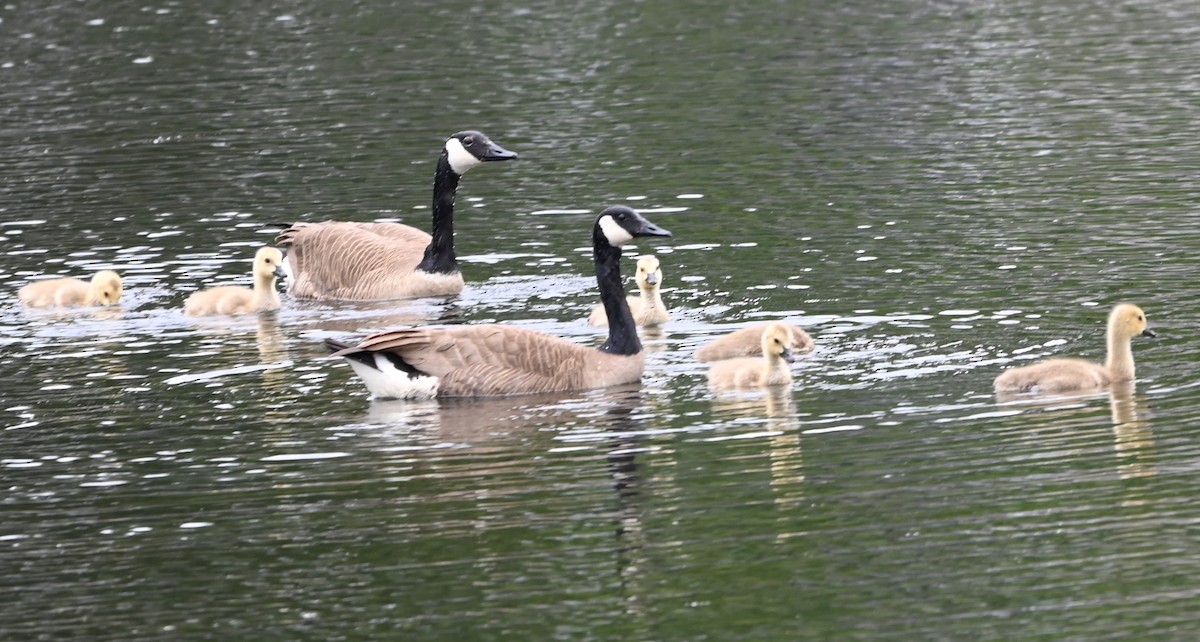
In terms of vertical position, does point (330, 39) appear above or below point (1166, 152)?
above

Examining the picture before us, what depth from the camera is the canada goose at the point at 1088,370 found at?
14443mm

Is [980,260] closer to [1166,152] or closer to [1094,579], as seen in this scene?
[1166,152]

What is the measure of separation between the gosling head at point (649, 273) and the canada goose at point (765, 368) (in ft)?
8.33

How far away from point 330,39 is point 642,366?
2403 centimetres

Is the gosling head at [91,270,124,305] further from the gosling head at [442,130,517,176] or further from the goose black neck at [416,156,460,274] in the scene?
the gosling head at [442,130,517,176]

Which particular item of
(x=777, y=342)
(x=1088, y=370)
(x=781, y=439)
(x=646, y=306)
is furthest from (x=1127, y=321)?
(x=646, y=306)

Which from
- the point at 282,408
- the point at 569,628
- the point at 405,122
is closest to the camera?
the point at 569,628

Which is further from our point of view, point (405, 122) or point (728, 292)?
point (405, 122)

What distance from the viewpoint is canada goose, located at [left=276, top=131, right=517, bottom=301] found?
811 inches

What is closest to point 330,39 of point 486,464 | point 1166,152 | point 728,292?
point 1166,152

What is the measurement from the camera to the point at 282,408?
15.3 metres

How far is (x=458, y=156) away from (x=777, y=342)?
7.20 meters

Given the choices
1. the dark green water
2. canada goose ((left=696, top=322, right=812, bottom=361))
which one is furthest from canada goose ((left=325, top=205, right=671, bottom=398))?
canada goose ((left=696, top=322, right=812, bottom=361))

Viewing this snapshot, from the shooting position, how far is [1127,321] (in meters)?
14.8
